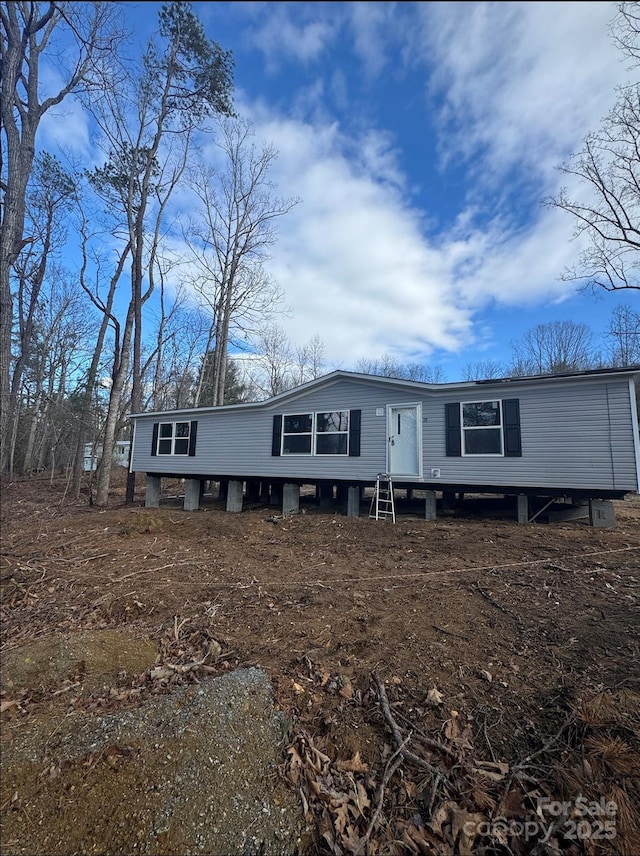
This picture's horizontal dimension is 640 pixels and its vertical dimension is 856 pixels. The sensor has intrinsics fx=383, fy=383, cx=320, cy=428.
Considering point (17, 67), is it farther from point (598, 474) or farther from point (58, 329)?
point (58, 329)

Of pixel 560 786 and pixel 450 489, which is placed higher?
pixel 450 489

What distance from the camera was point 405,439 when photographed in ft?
31.4

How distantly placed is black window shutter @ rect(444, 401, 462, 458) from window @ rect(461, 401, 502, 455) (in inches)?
4.3

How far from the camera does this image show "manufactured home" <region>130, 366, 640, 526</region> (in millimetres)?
7590

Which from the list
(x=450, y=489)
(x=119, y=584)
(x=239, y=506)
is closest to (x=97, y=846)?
(x=119, y=584)

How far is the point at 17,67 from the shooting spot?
21.5 feet

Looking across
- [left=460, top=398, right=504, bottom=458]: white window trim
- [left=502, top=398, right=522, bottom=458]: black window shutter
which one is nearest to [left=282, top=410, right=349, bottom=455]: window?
[left=460, top=398, right=504, bottom=458]: white window trim

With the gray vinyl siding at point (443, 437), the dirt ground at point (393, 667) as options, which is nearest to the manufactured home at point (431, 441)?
the gray vinyl siding at point (443, 437)

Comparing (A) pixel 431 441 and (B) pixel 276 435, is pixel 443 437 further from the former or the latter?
(B) pixel 276 435

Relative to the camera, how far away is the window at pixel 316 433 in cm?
1050

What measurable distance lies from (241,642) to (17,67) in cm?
977

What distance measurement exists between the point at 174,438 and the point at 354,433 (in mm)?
6831

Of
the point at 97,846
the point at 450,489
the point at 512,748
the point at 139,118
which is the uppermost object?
the point at 139,118

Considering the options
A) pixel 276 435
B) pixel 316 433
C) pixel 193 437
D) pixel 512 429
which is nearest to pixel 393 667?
pixel 512 429
